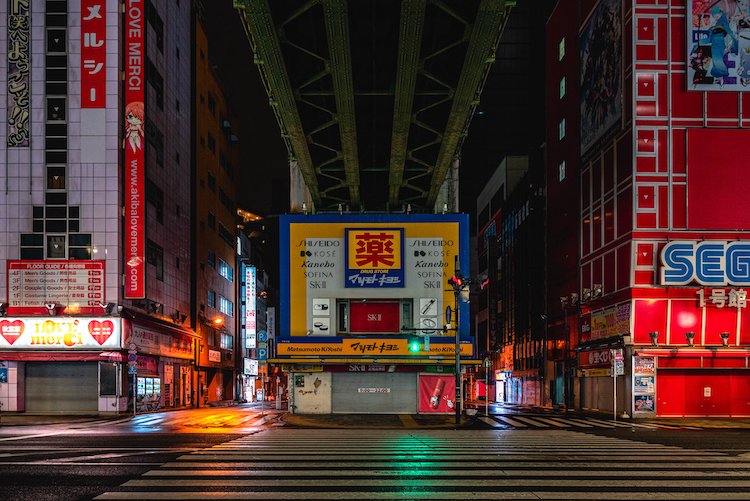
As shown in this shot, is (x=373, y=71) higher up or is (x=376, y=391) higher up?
(x=373, y=71)

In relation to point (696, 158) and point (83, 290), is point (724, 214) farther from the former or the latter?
point (83, 290)

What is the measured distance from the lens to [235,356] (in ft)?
314

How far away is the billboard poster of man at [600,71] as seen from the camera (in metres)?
51.4

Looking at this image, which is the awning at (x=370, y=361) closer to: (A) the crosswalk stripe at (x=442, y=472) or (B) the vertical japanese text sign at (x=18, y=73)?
(A) the crosswalk stripe at (x=442, y=472)

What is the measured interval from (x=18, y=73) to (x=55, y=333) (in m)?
16.6

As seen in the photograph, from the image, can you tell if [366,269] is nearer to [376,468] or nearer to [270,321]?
[376,468]

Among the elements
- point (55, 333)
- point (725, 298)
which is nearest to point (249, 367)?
point (55, 333)

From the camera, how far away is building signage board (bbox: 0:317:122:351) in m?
47.4

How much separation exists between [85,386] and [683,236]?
125 feet

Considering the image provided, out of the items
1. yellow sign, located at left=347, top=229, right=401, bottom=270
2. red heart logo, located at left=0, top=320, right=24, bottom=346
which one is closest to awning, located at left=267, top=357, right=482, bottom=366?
yellow sign, located at left=347, top=229, right=401, bottom=270

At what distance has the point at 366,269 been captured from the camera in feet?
144

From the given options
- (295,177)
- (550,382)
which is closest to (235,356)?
(550,382)

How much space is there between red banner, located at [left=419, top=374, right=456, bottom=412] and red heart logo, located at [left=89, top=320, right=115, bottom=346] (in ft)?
65.1

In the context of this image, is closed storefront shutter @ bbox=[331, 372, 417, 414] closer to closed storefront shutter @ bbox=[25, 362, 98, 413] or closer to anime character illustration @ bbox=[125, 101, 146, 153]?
closed storefront shutter @ bbox=[25, 362, 98, 413]
